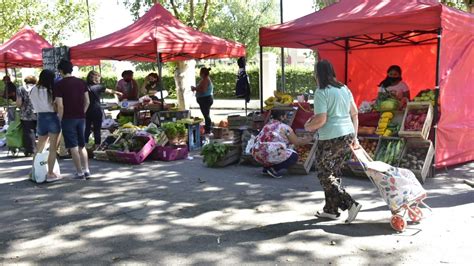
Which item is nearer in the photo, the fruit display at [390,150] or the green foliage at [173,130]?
the fruit display at [390,150]

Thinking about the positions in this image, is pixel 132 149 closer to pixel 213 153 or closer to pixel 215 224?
pixel 213 153

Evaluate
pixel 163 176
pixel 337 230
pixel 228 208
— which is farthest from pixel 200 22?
pixel 337 230

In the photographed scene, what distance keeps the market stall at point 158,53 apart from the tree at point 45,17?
17.4 m

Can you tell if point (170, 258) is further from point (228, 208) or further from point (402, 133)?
point (402, 133)

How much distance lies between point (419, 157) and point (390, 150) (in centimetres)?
43

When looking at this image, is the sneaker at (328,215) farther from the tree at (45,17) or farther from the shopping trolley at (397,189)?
the tree at (45,17)

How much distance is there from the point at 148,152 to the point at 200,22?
31.5 ft

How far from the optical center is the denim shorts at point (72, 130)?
7.41 metres

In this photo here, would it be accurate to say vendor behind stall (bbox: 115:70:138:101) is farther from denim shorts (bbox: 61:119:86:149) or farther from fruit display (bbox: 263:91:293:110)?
denim shorts (bbox: 61:119:86:149)

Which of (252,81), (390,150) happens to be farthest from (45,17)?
(390,150)

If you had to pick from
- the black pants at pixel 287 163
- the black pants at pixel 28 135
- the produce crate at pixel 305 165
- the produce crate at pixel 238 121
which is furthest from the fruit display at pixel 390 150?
the black pants at pixel 28 135

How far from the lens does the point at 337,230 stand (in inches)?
199

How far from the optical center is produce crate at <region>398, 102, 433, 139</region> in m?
7.07

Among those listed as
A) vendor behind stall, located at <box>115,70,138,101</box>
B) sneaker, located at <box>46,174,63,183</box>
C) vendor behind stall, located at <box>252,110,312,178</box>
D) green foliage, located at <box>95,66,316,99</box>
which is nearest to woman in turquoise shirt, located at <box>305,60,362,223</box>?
vendor behind stall, located at <box>252,110,312,178</box>
